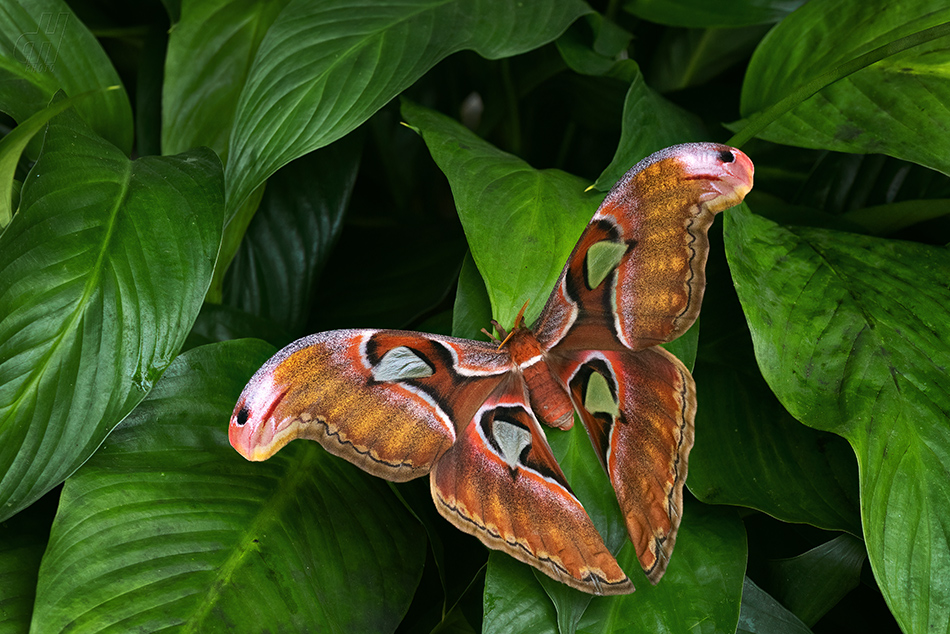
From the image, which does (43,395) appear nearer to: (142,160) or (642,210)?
(142,160)

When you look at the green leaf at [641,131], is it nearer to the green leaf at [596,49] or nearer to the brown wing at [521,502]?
the green leaf at [596,49]

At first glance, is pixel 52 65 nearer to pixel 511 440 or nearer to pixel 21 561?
pixel 21 561

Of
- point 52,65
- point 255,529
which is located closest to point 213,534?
point 255,529

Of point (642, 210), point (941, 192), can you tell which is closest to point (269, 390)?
point (642, 210)

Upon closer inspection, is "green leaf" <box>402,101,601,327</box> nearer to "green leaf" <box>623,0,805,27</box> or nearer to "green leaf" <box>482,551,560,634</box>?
"green leaf" <box>482,551,560,634</box>

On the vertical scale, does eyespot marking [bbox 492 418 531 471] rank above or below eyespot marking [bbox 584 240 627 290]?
below

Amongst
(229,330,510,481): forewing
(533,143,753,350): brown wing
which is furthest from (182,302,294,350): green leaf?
(533,143,753,350): brown wing
